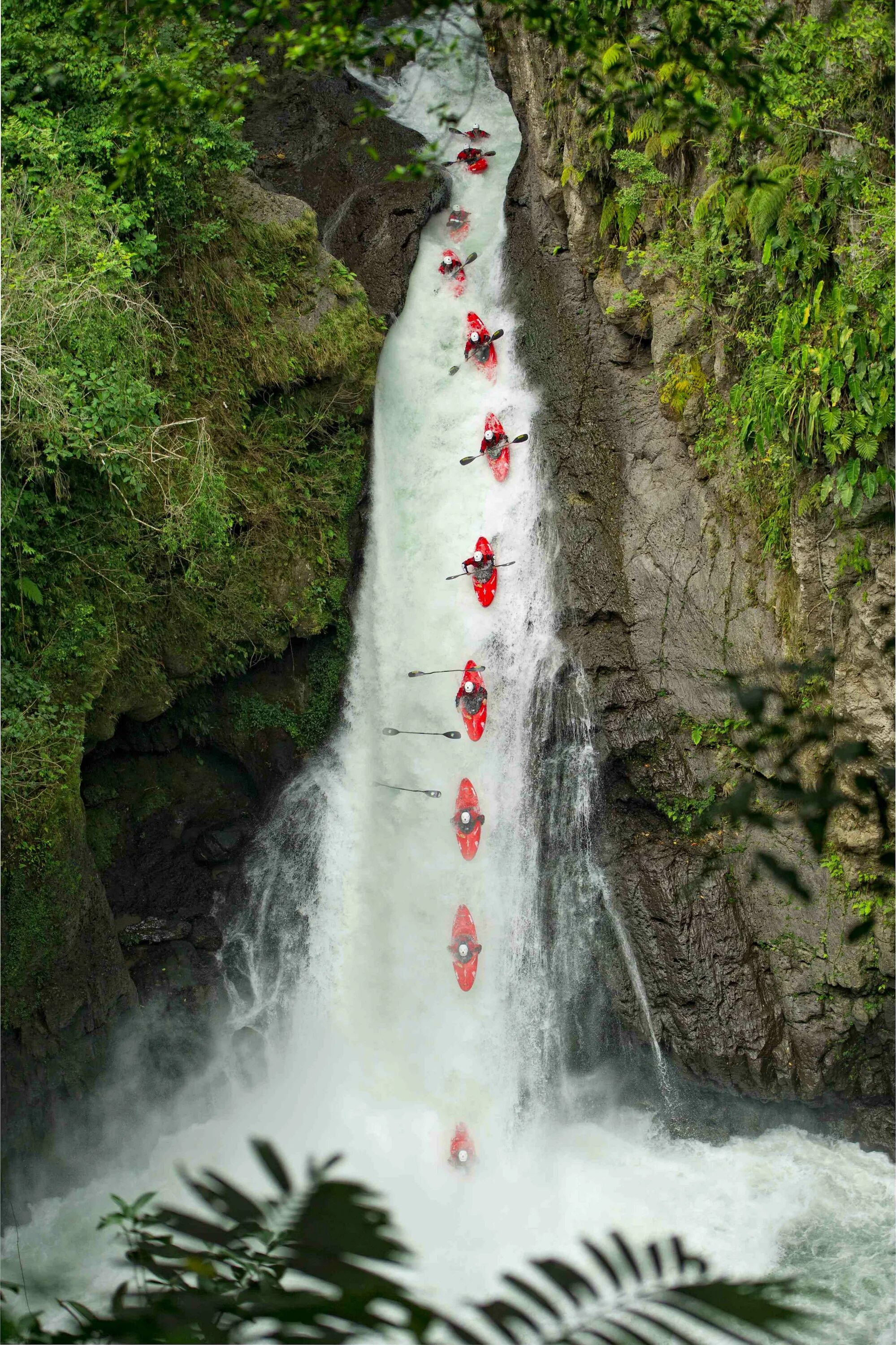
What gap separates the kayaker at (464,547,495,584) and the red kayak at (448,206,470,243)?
5.91m

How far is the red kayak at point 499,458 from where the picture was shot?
1424 centimetres

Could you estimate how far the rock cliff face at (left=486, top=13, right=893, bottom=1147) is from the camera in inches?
428

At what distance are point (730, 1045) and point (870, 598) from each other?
5346 millimetres

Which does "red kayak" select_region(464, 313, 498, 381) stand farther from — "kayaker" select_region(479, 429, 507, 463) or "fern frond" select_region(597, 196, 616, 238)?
"fern frond" select_region(597, 196, 616, 238)

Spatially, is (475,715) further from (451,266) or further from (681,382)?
(451,266)

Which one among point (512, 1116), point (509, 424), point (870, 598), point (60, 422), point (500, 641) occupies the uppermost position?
point (509, 424)

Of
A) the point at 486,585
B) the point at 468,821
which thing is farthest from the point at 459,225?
the point at 468,821

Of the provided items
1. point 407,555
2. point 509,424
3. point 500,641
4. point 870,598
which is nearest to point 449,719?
point 500,641

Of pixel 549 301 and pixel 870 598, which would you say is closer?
pixel 870 598

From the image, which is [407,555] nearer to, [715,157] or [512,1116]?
[715,157]

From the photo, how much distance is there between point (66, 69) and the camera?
11.5 m

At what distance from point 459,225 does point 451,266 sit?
3.79 ft

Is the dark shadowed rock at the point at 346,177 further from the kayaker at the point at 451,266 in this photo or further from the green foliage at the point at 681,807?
the green foliage at the point at 681,807

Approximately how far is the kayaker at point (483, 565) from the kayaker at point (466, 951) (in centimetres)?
458
